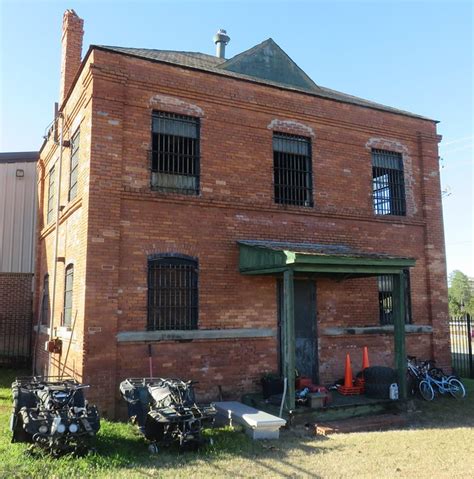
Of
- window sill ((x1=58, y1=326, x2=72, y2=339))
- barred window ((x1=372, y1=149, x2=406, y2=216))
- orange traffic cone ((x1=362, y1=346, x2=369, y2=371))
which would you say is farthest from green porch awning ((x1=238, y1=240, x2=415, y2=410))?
window sill ((x1=58, y1=326, x2=72, y2=339))

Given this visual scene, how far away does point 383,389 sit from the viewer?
10.2m

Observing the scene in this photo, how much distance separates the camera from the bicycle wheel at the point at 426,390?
37.3ft

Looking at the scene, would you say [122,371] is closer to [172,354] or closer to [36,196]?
[172,354]

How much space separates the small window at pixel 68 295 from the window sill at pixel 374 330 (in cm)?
589

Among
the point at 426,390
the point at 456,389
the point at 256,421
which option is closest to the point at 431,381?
the point at 426,390

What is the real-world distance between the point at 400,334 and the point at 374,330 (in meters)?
1.65

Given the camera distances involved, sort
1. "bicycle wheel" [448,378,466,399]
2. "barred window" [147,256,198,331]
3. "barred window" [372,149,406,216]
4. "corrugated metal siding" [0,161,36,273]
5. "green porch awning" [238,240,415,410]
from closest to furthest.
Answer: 1. "green porch awning" [238,240,415,410]
2. "barred window" [147,256,198,331]
3. "bicycle wheel" [448,378,466,399]
4. "barred window" [372,149,406,216]
5. "corrugated metal siding" [0,161,36,273]

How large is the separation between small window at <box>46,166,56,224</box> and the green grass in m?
7.03

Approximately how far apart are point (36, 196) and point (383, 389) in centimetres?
1334

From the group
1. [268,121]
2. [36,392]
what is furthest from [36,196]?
[36,392]

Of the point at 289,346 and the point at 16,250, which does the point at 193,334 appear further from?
the point at 16,250

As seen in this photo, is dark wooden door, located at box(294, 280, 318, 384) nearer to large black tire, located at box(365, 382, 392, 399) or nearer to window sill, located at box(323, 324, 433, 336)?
window sill, located at box(323, 324, 433, 336)

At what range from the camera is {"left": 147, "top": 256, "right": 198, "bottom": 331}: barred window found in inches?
394

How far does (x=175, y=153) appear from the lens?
35.3ft
